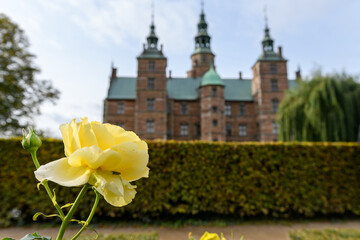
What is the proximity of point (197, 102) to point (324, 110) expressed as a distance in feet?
65.0

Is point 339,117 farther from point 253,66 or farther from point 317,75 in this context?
point 253,66

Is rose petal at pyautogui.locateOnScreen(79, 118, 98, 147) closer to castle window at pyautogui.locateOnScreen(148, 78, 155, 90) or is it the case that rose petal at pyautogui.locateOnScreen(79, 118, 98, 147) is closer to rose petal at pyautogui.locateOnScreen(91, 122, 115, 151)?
rose petal at pyautogui.locateOnScreen(91, 122, 115, 151)

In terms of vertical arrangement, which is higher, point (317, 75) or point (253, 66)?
point (253, 66)

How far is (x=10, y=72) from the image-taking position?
14.7m

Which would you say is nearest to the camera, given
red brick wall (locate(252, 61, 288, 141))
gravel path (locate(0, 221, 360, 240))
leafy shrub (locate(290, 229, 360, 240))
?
leafy shrub (locate(290, 229, 360, 240))

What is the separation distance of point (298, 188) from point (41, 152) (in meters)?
6.89

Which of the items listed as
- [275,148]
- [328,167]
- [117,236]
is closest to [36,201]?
[117,236]

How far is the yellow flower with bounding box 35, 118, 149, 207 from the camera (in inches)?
22.4

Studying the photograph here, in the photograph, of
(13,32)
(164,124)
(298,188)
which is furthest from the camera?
(164,124)

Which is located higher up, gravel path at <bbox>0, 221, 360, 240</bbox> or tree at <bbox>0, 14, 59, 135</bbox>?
tree at <bbox>0, 14, 59, 135</bbox>

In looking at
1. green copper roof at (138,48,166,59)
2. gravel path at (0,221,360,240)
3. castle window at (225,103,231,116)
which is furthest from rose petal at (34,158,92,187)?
castle window at (225,103,231,116)

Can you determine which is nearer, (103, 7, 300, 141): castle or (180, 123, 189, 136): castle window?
(103, 7, 300, 141): castle

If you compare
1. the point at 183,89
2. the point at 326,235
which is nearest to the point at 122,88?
the point at 183,89

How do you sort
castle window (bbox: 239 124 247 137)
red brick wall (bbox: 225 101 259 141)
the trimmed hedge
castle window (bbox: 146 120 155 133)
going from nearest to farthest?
the trimmed hedge
castle window (bbox: 146 120 155 133)
red brick wall (bbox: 225 101 259 141)
castle window (bbox: 239 124 247 137)
